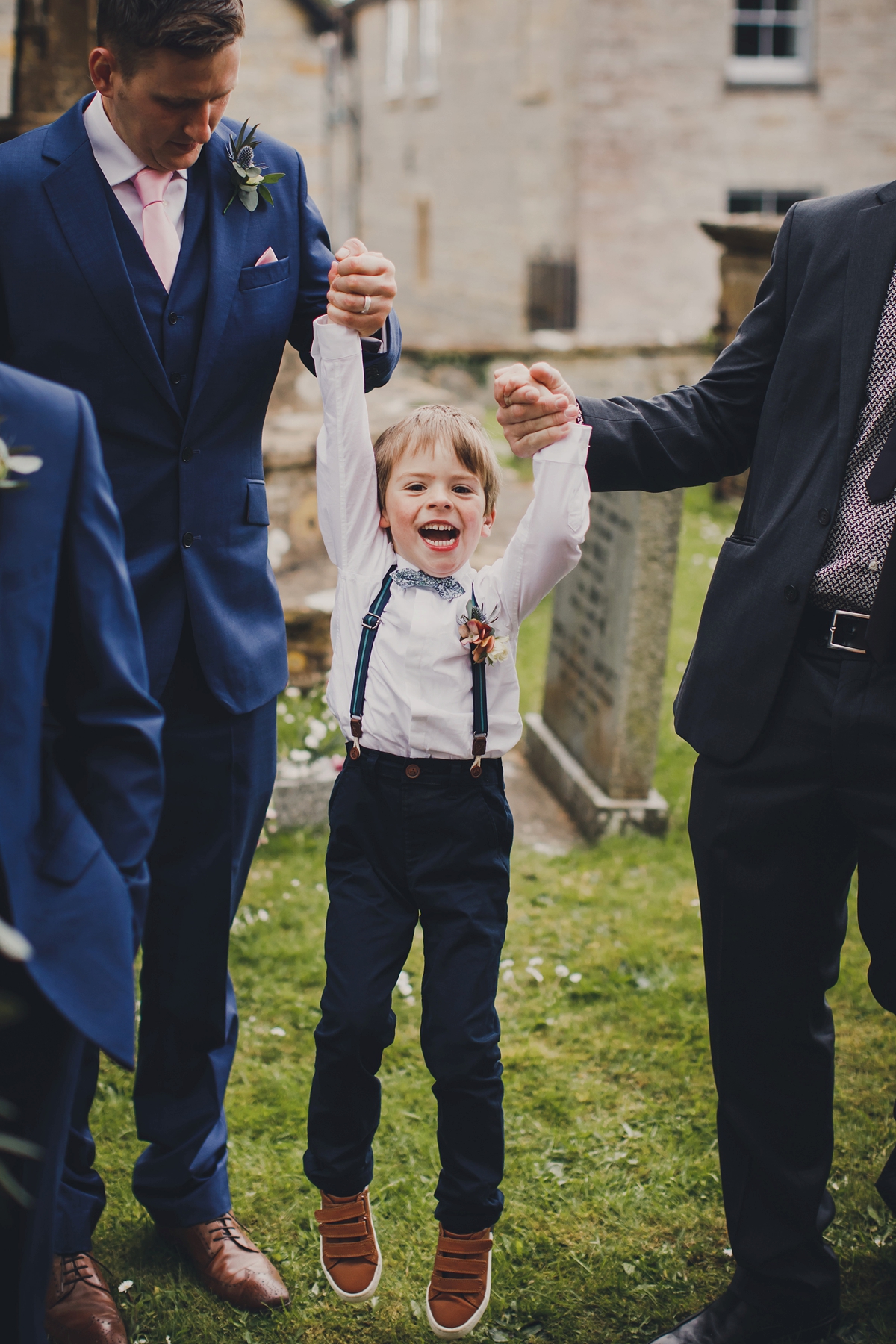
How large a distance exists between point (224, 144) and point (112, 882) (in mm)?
1577

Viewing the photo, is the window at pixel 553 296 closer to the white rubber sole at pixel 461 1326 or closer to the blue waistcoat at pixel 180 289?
the blue waistcoat at pixel 180 289

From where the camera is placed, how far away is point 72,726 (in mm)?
1961

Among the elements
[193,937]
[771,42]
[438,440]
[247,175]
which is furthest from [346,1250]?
[771,42]

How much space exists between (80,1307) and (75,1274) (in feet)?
0.24

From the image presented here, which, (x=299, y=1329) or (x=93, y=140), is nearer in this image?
(x=93, y=140)

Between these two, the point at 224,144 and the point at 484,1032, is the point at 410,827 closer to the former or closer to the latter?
the point at 484,1032

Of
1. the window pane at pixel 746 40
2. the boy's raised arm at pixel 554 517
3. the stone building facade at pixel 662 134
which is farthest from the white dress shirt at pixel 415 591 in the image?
the window pane at pixel 746 40

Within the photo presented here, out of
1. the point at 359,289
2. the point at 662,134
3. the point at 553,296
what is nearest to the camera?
the point at 359,289

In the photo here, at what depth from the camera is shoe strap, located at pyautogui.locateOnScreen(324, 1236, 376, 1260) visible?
2611 mm

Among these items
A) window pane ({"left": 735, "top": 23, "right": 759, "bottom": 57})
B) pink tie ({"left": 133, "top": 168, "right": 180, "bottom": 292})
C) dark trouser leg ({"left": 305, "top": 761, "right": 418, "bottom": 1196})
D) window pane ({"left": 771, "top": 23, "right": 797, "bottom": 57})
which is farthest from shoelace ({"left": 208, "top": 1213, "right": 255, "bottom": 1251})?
window pane ({"left": 771, "top": 23, "right": 797, "bottom": 57})

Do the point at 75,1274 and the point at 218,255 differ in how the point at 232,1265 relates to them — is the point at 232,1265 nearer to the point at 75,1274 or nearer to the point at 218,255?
the point at 75,1274

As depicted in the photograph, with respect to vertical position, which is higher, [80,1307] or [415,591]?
[415,591]

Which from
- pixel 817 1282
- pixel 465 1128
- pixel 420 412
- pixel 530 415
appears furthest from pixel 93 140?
pixel 817 1282

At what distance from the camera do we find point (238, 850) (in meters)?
2.82
